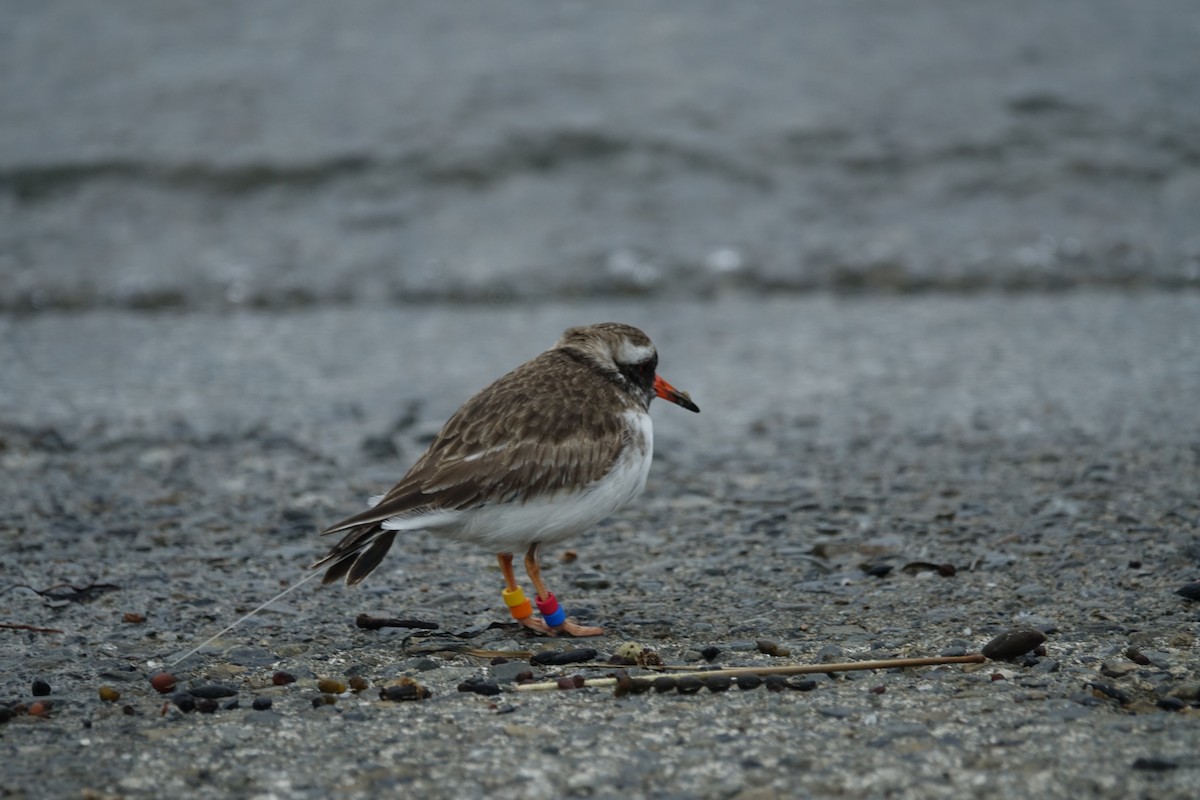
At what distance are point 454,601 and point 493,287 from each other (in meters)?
7.56

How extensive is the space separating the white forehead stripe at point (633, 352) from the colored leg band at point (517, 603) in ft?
3.75

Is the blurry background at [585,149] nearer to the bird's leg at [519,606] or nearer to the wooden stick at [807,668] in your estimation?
the bird's leg at [519,606]

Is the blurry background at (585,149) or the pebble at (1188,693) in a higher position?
the blurry background at (585,149)

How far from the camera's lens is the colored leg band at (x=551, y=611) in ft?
17.4

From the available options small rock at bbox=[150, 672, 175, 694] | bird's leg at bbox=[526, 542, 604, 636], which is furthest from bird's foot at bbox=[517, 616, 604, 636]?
small rock at bbox=[150, 672, 175, 694]

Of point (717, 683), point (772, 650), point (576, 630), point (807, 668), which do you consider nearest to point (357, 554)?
point (576, 630)

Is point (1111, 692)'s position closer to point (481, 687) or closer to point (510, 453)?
point (481, 687)

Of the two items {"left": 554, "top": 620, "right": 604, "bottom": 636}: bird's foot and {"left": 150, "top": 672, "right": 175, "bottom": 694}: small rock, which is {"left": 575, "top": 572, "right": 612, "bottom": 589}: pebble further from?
{"left": 150, "top": 672, "right": 175, "bottom": 694}: small rock

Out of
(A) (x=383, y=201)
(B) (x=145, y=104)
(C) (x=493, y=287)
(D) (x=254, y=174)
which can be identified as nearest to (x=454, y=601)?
(C) (x=493, y=287)

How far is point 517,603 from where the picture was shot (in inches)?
215

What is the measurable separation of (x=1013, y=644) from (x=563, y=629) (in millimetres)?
1735

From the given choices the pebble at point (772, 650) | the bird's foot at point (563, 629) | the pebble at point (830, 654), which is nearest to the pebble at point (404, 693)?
the bird's foot at point (563, 629)

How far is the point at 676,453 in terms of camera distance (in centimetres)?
844

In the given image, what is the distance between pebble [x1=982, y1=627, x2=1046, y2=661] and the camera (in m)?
4.85
